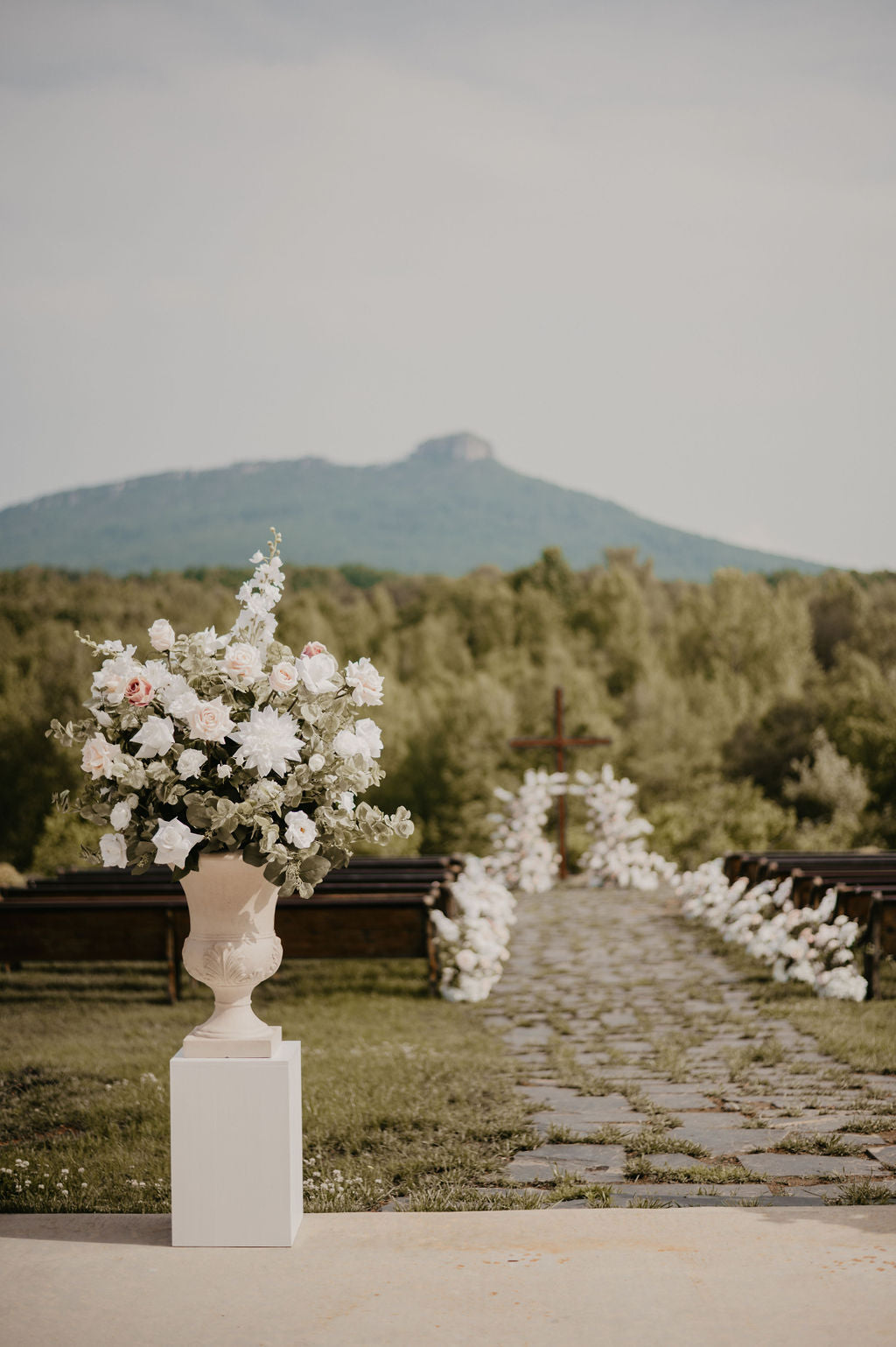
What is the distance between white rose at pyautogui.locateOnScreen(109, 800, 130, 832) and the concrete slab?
108 centimetres

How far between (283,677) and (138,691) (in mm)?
362

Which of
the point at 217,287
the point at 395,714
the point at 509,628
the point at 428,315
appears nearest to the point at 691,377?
the point at 428,315

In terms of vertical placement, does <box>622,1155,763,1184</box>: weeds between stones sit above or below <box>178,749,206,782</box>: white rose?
below

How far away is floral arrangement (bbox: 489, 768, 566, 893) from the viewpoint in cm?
1299

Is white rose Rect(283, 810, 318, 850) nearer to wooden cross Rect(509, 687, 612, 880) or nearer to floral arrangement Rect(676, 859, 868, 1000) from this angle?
floral arrangement Rect(676, 859, 868, 1000)

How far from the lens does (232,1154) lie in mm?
3115

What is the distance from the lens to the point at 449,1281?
284cm

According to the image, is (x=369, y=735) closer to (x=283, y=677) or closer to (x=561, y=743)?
(x=283, y=677)

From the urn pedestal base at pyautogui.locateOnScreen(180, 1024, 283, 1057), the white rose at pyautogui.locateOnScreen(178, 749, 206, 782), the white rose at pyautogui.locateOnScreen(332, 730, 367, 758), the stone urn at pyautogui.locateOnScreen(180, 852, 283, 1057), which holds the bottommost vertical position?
the urn pedestal base at pyautogui.locateOnScreen(180, 1024, 283, 1057)

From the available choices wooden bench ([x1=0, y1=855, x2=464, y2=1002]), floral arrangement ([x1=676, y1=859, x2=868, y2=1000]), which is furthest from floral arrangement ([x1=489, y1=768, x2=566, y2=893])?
wooden bench ([x1=0, y1=855, x2=464, y2=1002])

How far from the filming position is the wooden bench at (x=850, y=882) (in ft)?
22.6

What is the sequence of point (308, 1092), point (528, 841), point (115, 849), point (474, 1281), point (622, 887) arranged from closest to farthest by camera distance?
point (474, 1281), point (115, 849), point (308, 1092), point (622, 887), point (528, 841)

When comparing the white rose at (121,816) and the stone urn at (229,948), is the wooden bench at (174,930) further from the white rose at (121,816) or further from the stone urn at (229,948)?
the white rose at (121,816)

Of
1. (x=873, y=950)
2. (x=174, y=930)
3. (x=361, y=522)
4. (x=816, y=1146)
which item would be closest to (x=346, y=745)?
(x=816, y=1146)
